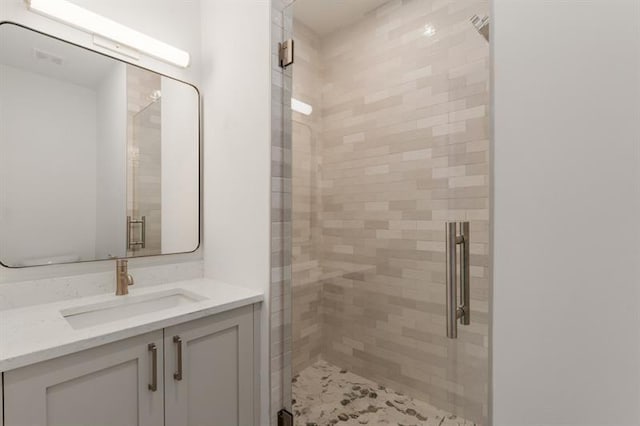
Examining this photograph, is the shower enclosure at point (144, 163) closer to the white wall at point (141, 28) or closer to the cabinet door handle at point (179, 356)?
the white wall at point (141, 28)

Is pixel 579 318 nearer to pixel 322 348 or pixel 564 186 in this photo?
pixel 564 186

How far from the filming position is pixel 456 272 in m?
0.92

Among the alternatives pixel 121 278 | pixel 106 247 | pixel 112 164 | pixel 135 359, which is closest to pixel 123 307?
pixel 121 278

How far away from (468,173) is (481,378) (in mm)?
614

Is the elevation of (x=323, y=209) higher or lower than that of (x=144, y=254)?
higher

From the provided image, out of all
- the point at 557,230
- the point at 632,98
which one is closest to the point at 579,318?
the point at 557,230

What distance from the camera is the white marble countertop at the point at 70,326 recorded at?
0.85 meters

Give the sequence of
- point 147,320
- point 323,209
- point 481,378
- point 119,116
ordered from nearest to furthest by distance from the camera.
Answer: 1. point 481,378
2. point 147,320
3. point 323,209
4. point 119,116

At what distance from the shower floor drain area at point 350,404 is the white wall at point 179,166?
37.2 inches

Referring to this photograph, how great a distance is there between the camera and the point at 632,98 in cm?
61

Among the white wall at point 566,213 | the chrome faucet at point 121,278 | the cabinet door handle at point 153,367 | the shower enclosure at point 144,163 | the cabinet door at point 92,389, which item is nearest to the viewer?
the white wall at point 566,213

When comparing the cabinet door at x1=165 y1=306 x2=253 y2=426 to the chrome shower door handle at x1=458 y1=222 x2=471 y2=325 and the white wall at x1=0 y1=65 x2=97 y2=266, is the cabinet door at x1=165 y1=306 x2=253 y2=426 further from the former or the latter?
the chrome shower door handle at x1=458 y1=222 x2=471 y2=325

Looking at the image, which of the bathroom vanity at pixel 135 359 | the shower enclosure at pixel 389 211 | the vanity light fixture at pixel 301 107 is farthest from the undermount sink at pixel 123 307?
the vanity light fixture at pixel 301 107

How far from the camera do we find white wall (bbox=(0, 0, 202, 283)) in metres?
1.23
